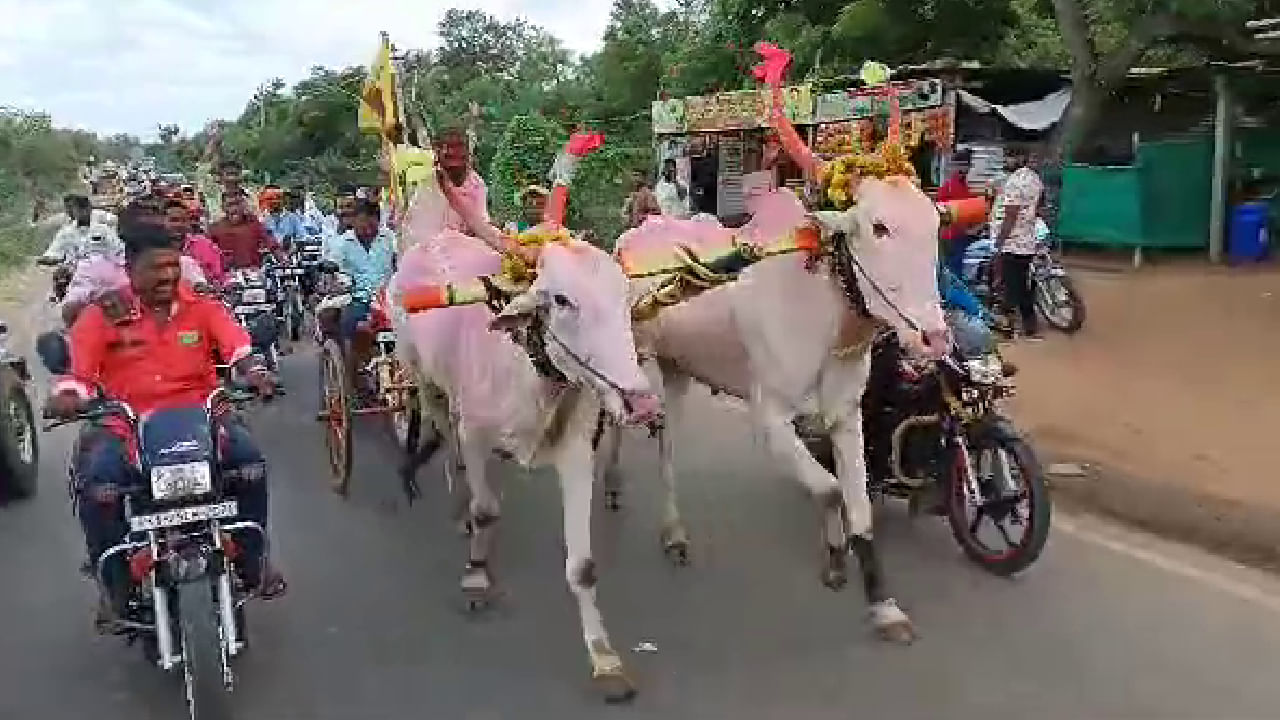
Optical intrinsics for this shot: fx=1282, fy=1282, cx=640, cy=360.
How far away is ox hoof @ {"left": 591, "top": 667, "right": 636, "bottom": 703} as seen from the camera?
15.6 ft

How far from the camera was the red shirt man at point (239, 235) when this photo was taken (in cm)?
1123

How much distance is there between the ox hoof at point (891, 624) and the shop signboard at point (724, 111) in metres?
12.9

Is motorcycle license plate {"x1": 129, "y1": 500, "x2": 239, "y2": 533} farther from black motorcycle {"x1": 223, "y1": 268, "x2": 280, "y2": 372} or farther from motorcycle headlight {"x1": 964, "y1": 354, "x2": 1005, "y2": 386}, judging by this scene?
black motorcycle {"x1": 223, "y1": 268, "x2": 280, "y2": 372}

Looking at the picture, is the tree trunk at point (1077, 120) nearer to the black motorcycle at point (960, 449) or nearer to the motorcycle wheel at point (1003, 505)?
the black motorcycle at point (960, 449)

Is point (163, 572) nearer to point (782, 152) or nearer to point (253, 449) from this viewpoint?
point (253, 449)

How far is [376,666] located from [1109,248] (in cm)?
1418

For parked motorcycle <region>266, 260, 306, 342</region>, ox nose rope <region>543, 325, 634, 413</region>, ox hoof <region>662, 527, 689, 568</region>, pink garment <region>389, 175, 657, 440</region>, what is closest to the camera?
ox nose rope <region>543, 325, 634, 413</region>

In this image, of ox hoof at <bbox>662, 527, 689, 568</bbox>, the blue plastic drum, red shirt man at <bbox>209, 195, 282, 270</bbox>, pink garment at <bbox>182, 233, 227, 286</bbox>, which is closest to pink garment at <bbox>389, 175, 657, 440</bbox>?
ox hoof at <bbox>662, 527, 689, 568</bbox>

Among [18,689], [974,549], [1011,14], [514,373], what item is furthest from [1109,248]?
[18,689]

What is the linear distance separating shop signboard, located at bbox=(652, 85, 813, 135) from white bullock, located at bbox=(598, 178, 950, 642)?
12010mm

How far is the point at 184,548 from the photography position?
438 cm

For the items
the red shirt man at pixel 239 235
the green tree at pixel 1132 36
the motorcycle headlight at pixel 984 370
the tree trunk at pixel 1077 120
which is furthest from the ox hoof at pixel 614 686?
the tree trunk at pixel 1077 120

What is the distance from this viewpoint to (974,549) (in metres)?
6.05

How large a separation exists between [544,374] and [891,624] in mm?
1777
